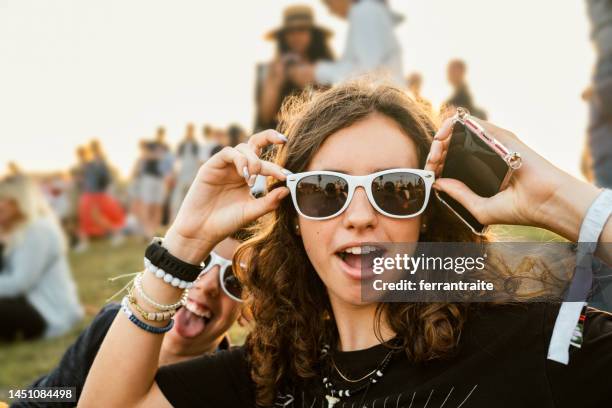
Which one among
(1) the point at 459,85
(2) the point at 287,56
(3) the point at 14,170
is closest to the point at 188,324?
(2) the point at 287,56

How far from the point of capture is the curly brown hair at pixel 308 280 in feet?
6.03

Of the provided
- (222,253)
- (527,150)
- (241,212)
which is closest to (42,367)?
(222,253)

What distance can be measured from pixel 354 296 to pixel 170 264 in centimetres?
61

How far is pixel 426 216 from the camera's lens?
1974 millimetres

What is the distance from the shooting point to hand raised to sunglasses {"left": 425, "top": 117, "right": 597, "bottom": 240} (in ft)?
5.21

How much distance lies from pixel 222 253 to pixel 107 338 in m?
0.55

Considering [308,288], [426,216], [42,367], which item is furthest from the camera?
[42,367]

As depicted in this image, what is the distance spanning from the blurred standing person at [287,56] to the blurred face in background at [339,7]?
16 centimetres

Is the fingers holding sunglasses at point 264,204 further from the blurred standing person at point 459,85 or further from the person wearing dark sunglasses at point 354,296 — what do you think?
the blurred standing person at point 459,85

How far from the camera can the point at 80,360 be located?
2.41m

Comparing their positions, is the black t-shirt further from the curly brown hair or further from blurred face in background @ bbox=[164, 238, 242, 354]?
blurred face in background @ bbox=[164, 238, 242, 354]

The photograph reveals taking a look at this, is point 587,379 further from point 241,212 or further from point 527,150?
point 241,212

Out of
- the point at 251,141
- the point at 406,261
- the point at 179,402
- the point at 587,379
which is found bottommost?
the point at 179,402

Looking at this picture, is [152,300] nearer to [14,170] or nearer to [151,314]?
[151,314]
